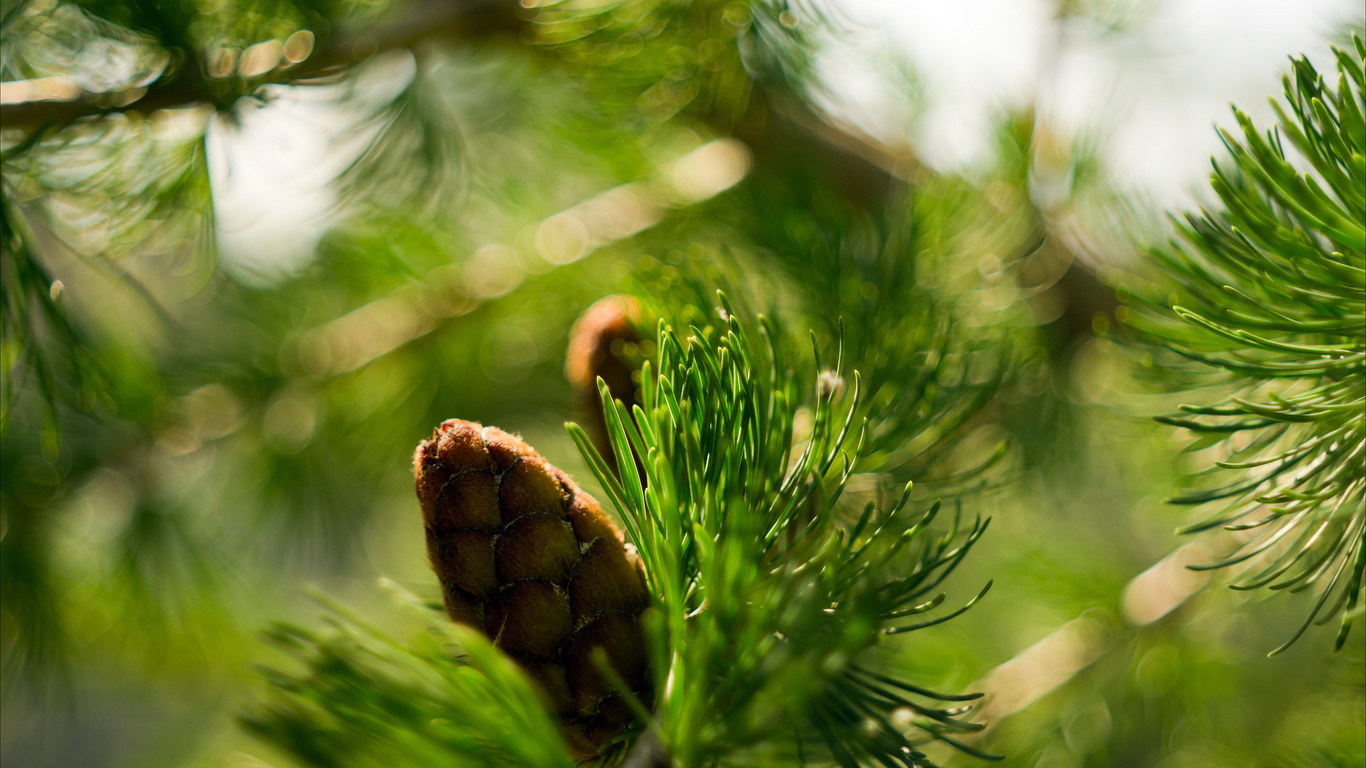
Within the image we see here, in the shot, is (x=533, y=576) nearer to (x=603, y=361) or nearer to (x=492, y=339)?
(x=603, y=361)

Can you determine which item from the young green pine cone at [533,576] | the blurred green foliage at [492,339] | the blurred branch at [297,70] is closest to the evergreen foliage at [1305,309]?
the blurred green foliage at [492,339]

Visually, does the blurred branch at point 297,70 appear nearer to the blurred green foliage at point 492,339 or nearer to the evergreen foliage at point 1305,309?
the blurred green foliage at point 492,339

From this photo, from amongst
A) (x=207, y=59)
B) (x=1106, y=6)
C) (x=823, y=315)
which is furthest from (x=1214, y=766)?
(x=207, y=59)

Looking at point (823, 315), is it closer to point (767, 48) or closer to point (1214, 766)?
point (767, 48)

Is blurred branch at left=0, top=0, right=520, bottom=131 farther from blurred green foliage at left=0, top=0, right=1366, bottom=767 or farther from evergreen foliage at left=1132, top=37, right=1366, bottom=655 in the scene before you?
evergreen foliage at left=1132, top=37, right=1366, bottom=655

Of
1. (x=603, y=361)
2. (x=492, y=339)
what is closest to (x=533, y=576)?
(x=603, y=361)

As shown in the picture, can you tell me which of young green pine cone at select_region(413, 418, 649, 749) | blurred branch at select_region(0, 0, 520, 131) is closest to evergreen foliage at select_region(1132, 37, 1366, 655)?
young green pine cone at select_region(413, 418, 649, 749)
